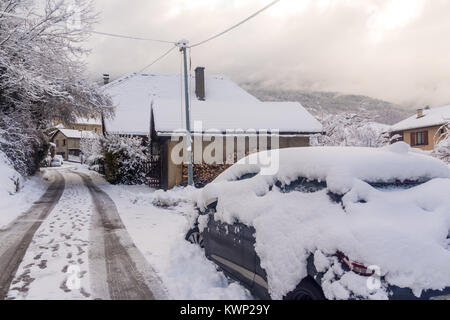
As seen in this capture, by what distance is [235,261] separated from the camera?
4.09 m

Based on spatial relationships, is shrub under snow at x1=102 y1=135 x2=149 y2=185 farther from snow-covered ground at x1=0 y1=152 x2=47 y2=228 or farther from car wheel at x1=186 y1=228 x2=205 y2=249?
car wheel at x1=186 y1=228 x2=205 y2=249

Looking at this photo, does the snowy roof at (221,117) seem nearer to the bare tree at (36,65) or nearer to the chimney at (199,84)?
the bare tree at (36,65)

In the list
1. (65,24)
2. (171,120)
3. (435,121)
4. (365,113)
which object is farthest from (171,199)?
(435,121)

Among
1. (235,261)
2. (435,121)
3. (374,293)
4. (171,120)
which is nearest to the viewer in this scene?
(374,293)

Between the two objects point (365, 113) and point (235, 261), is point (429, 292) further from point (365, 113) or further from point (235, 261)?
point (365, 113)

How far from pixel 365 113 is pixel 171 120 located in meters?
27.3

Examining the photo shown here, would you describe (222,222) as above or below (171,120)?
below

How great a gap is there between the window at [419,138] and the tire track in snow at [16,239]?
40.9 meters

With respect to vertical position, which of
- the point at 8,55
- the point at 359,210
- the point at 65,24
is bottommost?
the point at 359,210

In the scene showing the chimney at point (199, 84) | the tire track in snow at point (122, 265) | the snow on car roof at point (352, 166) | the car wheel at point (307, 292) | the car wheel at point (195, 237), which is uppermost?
the chimney at point (199, 84)

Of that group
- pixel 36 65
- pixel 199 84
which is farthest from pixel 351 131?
pixel 36 65

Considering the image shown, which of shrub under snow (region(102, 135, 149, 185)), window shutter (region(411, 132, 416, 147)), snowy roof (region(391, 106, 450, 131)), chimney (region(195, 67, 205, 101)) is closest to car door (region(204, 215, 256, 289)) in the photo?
shrub under snow (region(102, 135, 149, 185))

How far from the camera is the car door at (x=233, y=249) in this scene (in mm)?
3779

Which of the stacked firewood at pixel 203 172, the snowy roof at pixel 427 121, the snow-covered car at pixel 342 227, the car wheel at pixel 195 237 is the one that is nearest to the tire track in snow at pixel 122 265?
the car wheel at pixel 195 237
